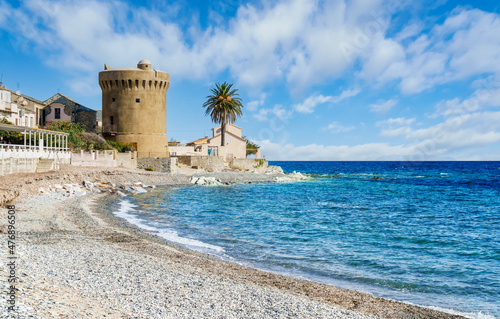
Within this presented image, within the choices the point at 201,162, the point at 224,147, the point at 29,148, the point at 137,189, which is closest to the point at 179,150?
the point at 201,162

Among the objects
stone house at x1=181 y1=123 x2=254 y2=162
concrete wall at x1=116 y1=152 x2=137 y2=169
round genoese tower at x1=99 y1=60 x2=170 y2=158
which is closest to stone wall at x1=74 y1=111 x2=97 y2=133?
round genoese tower at x1=99 y1=60 x2=170 y2=158

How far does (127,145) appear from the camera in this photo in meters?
53.7

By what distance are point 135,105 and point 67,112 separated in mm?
10283

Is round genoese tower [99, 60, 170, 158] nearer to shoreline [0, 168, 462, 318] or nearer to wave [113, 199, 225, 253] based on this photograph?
wave [113, 199, 225, 253]

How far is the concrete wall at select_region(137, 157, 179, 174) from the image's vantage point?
49250 millimetres

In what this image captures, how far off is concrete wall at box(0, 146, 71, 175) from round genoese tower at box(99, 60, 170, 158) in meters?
17.4

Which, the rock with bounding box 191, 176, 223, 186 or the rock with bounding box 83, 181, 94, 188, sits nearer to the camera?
the rock with bounding box 83, 181, 94, 188

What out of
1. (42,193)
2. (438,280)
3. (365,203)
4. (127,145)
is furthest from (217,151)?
(438,280)

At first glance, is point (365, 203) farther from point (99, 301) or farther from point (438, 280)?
point (99, 301)

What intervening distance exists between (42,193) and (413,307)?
2337cm

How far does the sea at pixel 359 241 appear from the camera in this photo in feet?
35.2

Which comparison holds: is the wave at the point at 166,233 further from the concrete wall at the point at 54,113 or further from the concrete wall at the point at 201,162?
the concrete wall at the point at 54,113

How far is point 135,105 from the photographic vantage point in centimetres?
5525

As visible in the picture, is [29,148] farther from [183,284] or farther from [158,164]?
[183,284]
